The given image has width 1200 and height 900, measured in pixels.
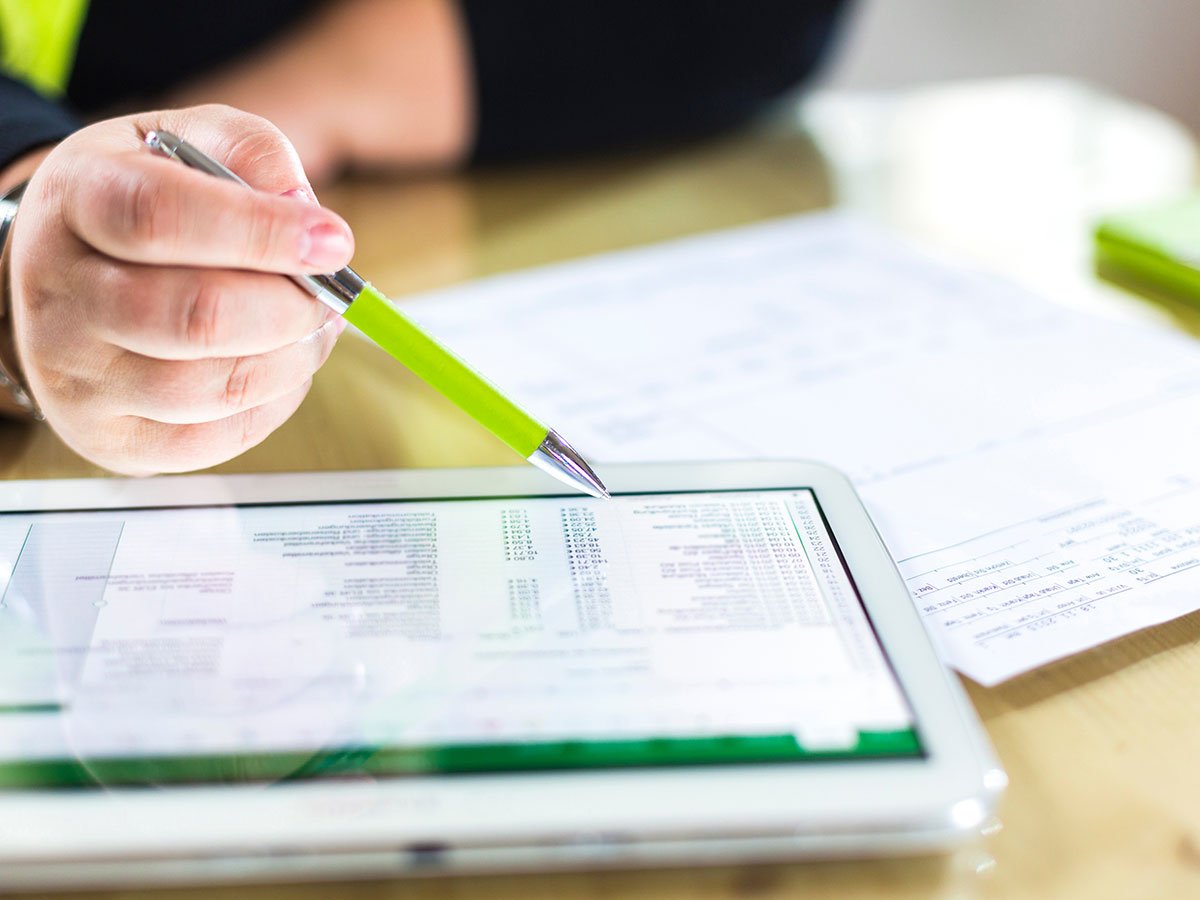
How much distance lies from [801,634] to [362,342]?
0.94 ft

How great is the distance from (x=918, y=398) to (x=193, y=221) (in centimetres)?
30

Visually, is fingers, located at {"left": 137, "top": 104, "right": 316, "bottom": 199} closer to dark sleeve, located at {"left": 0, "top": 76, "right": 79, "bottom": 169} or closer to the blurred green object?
dark sleeve, located at {"left": 0, "top": 76, "right": 79, "bottom": 169}

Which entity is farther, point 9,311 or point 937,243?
point 937,243

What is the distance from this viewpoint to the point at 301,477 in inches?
13.4

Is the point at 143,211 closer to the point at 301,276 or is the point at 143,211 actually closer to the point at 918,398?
the point at 301,276

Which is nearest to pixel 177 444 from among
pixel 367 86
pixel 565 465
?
pixel 565 465

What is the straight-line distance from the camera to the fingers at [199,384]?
1.04ft

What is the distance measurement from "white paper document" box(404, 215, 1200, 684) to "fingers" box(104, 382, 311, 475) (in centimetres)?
13

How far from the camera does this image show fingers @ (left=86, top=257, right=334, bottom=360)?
29 centimetres

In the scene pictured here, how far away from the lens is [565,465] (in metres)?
0.34

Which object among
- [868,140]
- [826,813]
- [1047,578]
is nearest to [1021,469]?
[1047,578]

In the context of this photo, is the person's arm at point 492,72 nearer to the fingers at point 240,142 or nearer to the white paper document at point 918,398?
the white paper document at point 918,398

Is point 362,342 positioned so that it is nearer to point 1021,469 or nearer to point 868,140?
point 1021,469

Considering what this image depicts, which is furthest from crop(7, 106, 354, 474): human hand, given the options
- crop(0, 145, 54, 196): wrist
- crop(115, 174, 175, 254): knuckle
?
crop(0, 145, 54, 196): wrist
